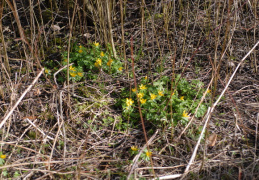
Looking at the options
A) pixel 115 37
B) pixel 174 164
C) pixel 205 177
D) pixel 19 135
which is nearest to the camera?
pixel 205 177

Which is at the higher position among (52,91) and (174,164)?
(52,91)

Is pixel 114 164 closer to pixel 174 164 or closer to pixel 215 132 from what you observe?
pixel 174 164

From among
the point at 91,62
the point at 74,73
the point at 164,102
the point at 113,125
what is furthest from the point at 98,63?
the point at 164,102

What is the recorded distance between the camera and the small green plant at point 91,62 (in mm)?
2639

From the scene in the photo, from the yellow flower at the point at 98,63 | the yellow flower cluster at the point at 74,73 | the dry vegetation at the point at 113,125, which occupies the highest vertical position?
the yellow flower at the point at 98,63

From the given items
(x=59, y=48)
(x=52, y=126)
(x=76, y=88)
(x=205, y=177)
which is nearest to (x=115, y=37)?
(x=59, y=48)

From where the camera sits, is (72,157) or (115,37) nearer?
(72,157)

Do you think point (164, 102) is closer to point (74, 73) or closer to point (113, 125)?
point (113, 125)

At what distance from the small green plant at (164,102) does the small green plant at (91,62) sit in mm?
350

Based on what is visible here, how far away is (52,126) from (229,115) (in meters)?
1.57

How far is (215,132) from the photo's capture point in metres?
2.25

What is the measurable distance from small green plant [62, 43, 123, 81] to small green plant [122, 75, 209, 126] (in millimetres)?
350

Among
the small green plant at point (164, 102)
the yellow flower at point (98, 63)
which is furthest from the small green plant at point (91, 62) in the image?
the small green plant at point (164, 102)

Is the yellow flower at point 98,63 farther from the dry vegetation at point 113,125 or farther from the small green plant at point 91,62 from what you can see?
the dry vegetation at point 113,125
